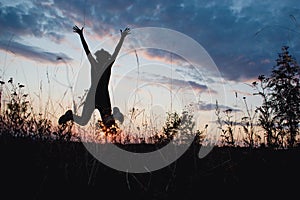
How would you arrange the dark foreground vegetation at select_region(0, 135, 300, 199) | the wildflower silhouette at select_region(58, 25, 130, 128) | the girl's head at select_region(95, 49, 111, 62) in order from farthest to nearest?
the girl's head at select_region(95, 49, 111, 62)
the wildflower silhouette at select_region(58, 25, 130, 128)
the dark foreground vegetation at select_region(0, 135, 300, 199)

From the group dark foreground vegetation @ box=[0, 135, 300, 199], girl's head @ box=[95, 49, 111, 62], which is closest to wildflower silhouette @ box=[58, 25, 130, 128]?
girl's head @ box=[95, 49, 111, 62]

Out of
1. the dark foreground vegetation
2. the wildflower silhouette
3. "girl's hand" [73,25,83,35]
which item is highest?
"girl's hand" [73,25,83,35]

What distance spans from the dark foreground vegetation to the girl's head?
411 cm

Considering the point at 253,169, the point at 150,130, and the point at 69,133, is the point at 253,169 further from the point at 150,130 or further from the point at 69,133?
the point at 69,133

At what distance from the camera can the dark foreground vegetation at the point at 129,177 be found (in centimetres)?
283

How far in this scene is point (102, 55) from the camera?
27.0ft

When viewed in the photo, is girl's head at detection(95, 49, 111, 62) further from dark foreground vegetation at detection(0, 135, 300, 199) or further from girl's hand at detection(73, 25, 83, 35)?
dark foreground vegetation at detection(0, 135, 300, 199)

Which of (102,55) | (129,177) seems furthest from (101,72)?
(129,177)

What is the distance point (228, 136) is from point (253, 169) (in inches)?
34.0

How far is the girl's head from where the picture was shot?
26.7 ft

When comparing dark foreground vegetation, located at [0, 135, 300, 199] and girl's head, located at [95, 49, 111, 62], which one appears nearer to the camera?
dark foreground vegetation, located at [0, 135, 300, 199]

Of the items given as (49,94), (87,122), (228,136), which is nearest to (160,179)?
(228,136)

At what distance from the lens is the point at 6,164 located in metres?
3.39

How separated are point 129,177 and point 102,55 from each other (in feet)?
17.3
